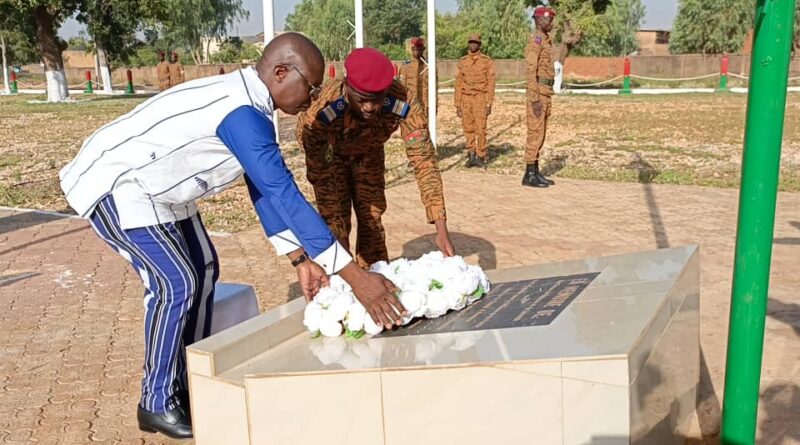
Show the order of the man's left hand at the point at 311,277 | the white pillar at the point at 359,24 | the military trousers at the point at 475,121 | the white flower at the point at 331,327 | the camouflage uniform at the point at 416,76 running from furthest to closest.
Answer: the camouflage uniform at the point at 416,76 < the military trousers at the point at 475,121 < the white pillar at the point at 359,24 < the man's left hand at the point at 311,277 < the white flower at the point at 331,327

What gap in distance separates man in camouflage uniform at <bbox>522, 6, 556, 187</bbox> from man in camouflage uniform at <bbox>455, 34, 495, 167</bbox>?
181 cm

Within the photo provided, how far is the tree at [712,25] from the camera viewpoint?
47.4 metres

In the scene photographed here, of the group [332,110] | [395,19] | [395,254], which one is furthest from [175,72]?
[395,19]

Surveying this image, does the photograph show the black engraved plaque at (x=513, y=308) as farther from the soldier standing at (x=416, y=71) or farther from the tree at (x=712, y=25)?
the tree at (x=712, y=25)

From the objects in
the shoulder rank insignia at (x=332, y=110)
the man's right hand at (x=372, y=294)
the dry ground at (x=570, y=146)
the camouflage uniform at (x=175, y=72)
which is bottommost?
the dry ground at (x=570, y=146)

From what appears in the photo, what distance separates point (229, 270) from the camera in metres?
5.93

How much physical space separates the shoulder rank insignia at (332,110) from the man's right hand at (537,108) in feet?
19.4

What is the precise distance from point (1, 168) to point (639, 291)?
452 inches

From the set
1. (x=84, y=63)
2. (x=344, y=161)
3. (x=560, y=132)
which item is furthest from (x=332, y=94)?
(x=84, y=63)

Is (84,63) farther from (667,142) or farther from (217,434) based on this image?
(217,434)

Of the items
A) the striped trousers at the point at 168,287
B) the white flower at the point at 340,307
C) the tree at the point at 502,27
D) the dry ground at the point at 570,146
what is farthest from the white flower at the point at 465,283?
the tree at the point at 502,27

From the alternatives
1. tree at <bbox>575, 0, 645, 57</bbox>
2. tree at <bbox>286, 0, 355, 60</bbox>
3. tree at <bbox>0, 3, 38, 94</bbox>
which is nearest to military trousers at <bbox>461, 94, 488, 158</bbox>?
tree at <bbox>286, 0, 355, 60</bbox>

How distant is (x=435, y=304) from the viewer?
280 cm

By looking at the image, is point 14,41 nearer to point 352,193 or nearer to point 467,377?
point 352,193
